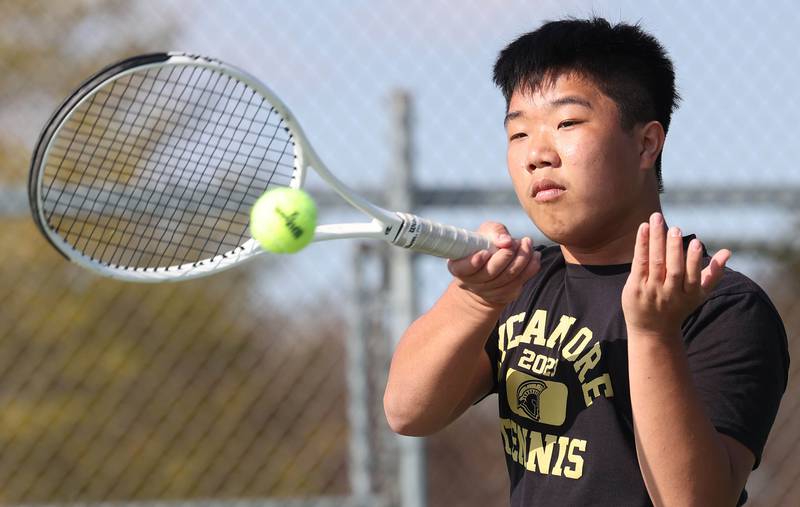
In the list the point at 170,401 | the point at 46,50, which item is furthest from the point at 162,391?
the point at 46,50

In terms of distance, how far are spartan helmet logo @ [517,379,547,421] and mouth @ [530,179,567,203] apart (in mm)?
288

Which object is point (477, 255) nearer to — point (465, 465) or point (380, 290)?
point (380, 290)

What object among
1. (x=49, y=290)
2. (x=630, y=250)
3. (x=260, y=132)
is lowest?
(x=49, y=290)

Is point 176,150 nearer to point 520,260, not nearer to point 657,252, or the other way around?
point 520,260

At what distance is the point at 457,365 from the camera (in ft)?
6.37

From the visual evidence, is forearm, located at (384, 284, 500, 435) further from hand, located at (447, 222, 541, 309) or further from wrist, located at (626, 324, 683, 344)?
wrist, located at (626, 324, 683, 344)

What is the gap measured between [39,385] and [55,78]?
112 centimetres

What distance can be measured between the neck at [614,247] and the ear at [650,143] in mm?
77

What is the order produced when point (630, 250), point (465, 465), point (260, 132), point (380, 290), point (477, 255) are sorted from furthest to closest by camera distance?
point (465, 465), point (380, 290), point (260, 132), point (630, 250), point (477, 255)

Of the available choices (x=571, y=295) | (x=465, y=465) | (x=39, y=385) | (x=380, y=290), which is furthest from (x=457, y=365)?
(x=39, y=385)

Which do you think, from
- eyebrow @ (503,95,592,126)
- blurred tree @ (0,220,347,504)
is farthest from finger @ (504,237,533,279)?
blurred tree @ (0,220,347,504)

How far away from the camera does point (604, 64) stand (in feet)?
6.36

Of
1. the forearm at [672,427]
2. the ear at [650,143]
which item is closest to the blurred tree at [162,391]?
the ear at [650,143]

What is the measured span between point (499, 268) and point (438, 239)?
107mm
